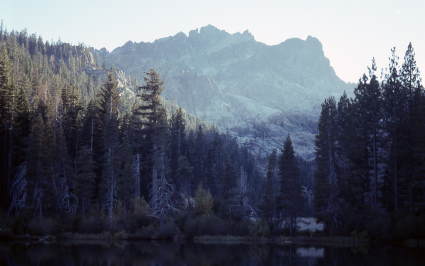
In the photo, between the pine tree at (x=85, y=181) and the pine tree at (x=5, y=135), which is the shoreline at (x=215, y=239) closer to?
the pine tree at (x=85, y=181)

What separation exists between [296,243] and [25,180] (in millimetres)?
32253

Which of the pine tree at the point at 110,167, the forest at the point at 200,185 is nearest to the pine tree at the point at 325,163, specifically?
the forest at the point at 200,185

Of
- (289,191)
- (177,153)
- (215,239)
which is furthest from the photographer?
(177,153)

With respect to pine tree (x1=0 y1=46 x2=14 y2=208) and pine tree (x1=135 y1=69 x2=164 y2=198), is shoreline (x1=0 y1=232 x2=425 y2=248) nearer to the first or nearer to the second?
pine tree (x1=135 y1=69 x2=164 y2=198)

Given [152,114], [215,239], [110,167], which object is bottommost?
[215,239]

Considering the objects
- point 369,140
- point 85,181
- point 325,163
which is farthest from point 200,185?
point 369,140

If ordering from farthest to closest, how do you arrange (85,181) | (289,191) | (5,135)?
(5,135) < (289,191) < (85,181)

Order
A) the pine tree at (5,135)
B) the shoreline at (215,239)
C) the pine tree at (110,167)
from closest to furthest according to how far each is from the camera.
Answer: the shoreline at (215,239) < the pine tree at (110,167) < the pine tree at (5,135)

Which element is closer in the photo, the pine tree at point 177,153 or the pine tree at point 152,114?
the pine tree at point 152,114

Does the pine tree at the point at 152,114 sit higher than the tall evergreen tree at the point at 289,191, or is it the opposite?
the pine tree at the point at 152,114

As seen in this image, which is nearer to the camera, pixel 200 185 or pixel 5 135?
pixel 200 185

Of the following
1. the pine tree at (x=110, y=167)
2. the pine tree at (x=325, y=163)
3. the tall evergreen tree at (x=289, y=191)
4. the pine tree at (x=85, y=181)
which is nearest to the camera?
the pine tree at (x=325, y=163)

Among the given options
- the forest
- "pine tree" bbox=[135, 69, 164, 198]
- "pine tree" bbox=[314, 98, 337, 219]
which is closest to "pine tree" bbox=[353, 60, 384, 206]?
the forest

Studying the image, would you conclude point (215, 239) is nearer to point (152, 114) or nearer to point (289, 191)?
point (289, 191)
